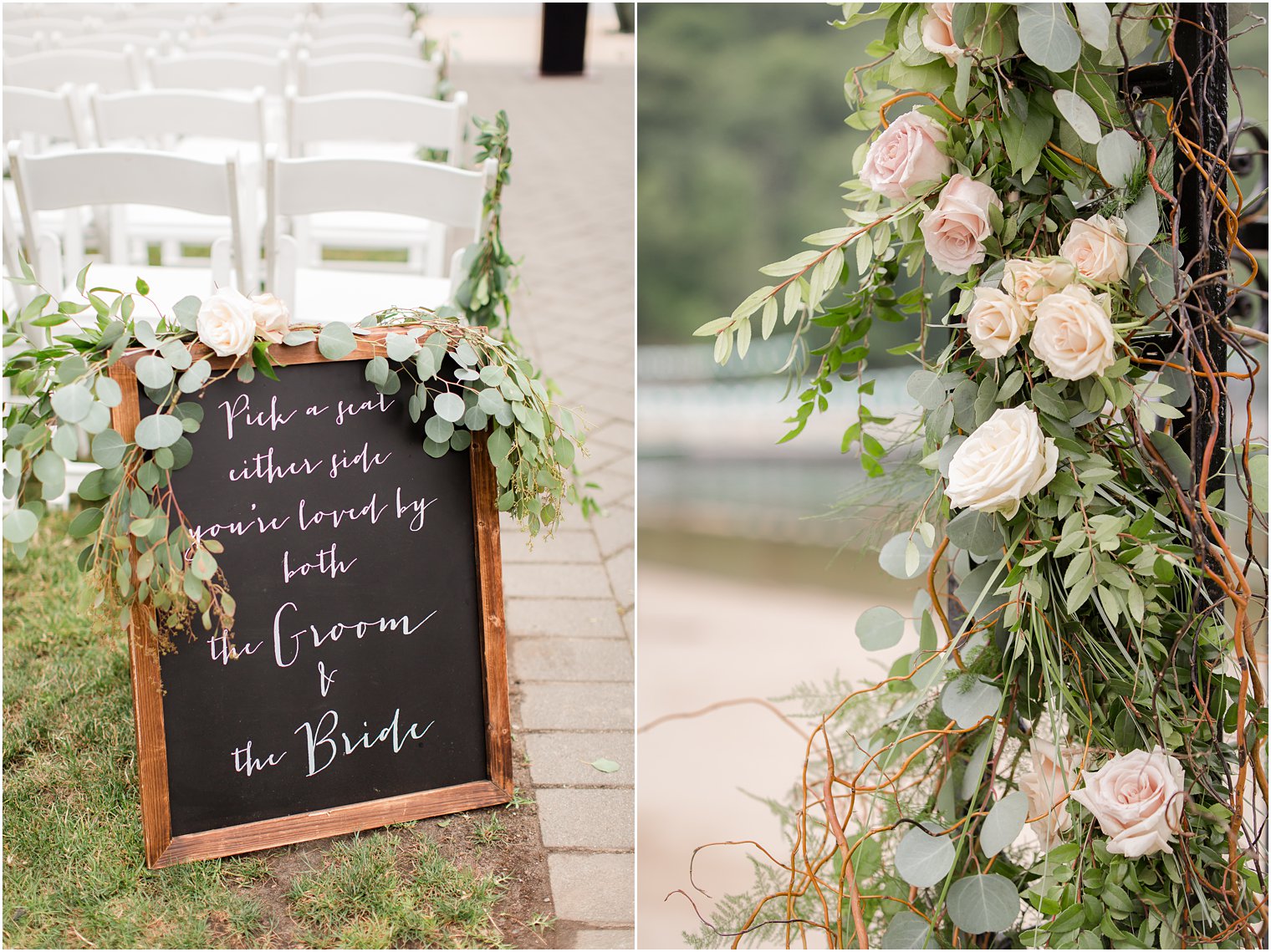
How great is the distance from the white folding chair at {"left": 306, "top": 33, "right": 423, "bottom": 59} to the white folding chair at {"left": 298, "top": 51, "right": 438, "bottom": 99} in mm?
540

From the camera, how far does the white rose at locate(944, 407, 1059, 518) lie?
0.95 m

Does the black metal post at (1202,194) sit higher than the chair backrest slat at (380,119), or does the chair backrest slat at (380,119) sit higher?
the chair backrest slat at (380,119)

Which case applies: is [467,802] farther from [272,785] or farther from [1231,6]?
[1231,6]

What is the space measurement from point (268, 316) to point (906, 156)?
0.82 metres

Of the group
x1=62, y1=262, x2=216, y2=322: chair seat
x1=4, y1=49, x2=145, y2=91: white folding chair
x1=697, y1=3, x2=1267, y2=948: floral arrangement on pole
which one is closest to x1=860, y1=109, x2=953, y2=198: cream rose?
x1=697, y1=3, x2=1267, y2=948: floral arrangement on pole

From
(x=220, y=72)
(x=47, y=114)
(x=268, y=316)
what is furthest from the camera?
(x=220, y=72)

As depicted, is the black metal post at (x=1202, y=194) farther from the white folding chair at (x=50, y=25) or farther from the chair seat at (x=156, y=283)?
the white folding chair at (x=50, y=25)

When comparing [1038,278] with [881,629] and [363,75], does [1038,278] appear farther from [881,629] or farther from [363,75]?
[363,75]

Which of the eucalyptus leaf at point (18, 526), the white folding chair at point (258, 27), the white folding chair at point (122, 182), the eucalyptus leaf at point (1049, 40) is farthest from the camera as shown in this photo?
the white folding chair at point (258, 27)

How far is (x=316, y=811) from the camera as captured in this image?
4.93ft

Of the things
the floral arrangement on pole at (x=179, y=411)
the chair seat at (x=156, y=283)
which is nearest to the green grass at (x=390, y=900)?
the floral arrangement on pole at (x=179, y=411)

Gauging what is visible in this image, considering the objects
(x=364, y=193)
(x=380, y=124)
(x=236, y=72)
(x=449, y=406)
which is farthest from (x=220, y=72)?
(x=449, y=406)

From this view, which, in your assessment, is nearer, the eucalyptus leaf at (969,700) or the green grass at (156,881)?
the eucalyptus leaf at (969,700)

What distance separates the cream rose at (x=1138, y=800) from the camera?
1.00 metres
